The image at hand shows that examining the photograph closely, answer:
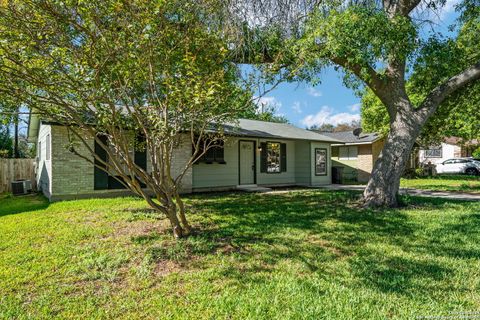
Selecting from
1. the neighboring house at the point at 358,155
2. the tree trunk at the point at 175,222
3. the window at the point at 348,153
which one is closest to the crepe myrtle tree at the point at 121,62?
the tree trunk at the point at 175,222

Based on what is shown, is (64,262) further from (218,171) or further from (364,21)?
(218,171)

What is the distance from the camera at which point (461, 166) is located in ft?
80.3

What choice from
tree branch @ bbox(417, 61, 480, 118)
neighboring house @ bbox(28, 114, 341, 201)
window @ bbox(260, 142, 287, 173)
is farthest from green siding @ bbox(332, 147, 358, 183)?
tree branch @ bbox(417, 61, 480, 118)

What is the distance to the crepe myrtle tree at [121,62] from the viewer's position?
368 cm

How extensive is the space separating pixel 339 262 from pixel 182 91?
10.3ft

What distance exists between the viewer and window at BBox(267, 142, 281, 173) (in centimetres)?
1509

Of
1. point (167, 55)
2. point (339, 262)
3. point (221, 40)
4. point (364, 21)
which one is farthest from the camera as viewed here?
point (364, 21)

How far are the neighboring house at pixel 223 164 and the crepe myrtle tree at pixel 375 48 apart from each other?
140 inches

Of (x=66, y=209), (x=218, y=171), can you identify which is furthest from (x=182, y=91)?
(x=218, y=171)

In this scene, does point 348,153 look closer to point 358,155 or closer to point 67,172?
point 358,155

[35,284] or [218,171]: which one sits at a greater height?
[218,171]

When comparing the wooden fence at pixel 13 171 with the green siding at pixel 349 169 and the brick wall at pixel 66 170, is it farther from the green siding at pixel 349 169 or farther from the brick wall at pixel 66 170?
the green siding at pixel 349 169

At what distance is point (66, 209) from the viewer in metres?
8.05

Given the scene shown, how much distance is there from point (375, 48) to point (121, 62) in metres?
5.12
